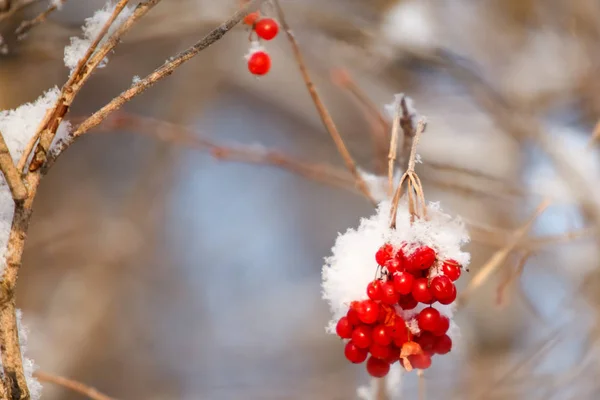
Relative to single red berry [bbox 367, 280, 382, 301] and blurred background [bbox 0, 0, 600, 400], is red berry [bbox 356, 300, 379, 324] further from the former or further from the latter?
blurred background [bbox 0, 0, 600, 400]

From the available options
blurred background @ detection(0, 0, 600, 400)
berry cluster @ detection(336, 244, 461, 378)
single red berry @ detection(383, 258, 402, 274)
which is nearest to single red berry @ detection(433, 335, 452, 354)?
berry cluster @ detection(336, 244, 461, 378)

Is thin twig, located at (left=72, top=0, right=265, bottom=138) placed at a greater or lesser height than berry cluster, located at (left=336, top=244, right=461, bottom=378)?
greater

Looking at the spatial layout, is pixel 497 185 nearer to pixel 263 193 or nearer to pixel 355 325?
pixel 355 325

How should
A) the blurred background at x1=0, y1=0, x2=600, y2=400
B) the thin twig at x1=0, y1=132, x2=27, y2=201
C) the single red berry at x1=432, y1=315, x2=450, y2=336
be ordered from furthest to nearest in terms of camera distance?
1. the blurred background at x1=0, y1=0, x2=600, y2=400
2. the single red berry at x1=432, y1=315, x2=450, y2=336
3. the thin twig at x1=0, y1=132, x2=27, y2=201

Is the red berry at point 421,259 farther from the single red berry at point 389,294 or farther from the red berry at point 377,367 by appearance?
the red berry at point 377,367

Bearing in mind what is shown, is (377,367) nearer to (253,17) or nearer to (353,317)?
(353,317)

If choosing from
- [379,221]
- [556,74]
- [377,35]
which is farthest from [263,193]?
[379,221]

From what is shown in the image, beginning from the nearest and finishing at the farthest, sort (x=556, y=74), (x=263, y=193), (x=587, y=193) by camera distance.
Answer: (x=587, y=193) → (x=556, y=74) → (x=263, y=193)
